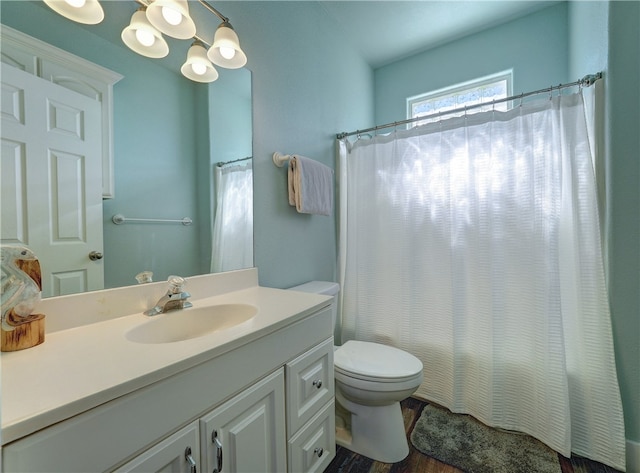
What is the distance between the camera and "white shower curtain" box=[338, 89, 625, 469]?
127 cm

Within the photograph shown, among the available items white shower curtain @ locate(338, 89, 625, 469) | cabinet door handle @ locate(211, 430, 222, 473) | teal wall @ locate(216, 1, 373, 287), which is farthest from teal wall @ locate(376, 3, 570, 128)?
cabinet door handle @ locate(211, 430, 222, 473)

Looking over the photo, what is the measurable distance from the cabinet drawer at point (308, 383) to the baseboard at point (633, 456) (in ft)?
4.46

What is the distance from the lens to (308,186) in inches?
61.1

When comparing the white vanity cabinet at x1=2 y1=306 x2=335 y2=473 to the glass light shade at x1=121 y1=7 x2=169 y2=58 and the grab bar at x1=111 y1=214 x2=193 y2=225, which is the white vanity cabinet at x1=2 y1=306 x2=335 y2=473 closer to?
the grab bar at x1=111 y1=214 x2=193 y2=225

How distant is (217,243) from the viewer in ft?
3.97

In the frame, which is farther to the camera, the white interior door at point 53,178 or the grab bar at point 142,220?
the grab bar at point 142,220

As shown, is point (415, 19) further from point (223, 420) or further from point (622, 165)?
point (223, 420)

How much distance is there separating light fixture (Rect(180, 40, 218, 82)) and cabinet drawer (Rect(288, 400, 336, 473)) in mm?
1438

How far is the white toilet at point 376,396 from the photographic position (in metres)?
1.20

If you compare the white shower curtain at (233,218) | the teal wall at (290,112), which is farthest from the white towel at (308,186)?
the white shower curtain at (233,218)

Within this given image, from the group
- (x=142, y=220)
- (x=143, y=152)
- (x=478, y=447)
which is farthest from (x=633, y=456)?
(x=143, y=152)

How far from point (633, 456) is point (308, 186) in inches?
77.2

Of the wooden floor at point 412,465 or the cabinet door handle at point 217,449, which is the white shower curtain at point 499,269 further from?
the cabinet door handle at point 217,449

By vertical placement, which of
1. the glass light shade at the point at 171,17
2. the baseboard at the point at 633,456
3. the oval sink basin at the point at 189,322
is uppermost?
the glass light shade at the point at 171,17
